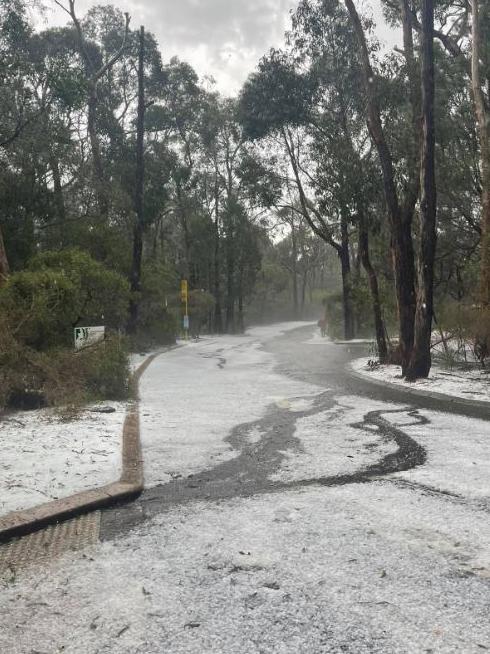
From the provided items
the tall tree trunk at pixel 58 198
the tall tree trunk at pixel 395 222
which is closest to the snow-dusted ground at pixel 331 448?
the tall tree trunk at pixel 395 222

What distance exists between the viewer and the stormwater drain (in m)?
3.48

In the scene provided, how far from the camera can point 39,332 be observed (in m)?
10.1

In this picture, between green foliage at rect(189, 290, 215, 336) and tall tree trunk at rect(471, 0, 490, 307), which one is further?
green foliage at rect(189, 290, 215, 336)

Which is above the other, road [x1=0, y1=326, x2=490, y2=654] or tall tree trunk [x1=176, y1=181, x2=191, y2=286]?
tall tree trunk [x1=176, y1=181, x2=191, y2=286]

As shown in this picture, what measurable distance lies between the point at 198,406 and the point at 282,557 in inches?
233

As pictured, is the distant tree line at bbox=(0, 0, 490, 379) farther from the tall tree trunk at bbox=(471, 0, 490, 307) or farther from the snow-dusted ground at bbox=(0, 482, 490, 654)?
the snow-dusted ground at bbox=(0, 482, 490, 654)

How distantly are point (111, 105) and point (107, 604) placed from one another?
35.2 m

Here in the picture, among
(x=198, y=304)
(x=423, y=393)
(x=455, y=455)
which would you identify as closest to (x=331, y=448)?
(x=455, y=455)

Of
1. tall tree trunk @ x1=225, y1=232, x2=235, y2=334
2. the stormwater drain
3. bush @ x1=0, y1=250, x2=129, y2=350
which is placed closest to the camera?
the stormwater drain

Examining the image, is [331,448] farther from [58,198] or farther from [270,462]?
[58,198]

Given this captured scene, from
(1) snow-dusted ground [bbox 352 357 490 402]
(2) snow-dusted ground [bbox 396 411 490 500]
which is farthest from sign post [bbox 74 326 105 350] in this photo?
(1) snow-dusted ground [bbox 352 357 490 402]

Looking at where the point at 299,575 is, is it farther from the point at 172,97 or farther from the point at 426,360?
the point at 172,97

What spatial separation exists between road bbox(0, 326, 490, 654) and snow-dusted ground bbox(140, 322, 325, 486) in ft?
0.18

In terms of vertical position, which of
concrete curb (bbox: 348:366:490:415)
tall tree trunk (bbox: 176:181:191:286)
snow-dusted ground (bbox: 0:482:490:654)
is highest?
tall tree trunk (bbox: 176:181:191:286)
